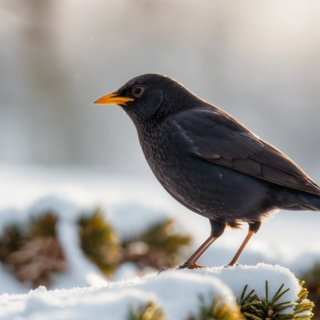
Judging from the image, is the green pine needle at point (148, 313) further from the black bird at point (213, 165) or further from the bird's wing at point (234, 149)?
the bird's wing at point (234, 149)

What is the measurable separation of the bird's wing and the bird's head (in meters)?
0.19

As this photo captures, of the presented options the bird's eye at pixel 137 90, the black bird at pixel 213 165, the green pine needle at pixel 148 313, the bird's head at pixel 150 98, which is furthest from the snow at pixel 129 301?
the bird's eye at pixel 137 90

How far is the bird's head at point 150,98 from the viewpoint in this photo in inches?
139

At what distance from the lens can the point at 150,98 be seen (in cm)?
356

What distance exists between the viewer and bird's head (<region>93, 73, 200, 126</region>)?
11.6 ft

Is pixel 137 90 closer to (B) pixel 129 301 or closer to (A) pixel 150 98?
(A) pixel 150 98

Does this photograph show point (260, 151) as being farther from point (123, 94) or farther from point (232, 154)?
point (123, 94)

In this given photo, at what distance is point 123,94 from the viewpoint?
3619 millimetres

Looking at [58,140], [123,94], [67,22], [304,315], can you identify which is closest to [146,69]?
[67,22]

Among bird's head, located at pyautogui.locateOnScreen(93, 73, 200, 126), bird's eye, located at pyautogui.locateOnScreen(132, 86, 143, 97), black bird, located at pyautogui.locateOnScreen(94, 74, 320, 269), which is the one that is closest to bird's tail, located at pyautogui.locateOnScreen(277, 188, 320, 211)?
black bird, located at pyautogui.locateOnScreen(94, 74, 320, 269)

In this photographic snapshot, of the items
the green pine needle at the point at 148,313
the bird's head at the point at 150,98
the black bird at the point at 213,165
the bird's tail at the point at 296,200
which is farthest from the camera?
the bird's head at the point at 150,98

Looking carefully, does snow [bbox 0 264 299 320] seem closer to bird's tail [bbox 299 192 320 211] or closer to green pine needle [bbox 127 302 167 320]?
green pine needle [bbox 127 302 167 320]

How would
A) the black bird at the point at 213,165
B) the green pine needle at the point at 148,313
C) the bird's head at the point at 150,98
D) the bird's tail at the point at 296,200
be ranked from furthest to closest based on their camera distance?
the bird's head at the point at 150,98 < the bird's tail at the point at 296,200 < the black bird at the point at 213,165 < the green pine needle at the point at 148,313

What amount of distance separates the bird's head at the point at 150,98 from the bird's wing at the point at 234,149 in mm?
193
